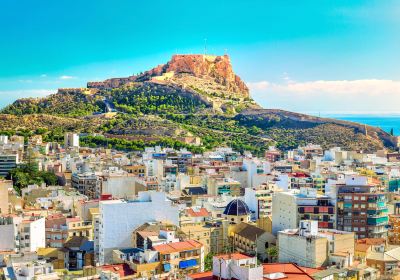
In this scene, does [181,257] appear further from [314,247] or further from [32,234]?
[32,234]

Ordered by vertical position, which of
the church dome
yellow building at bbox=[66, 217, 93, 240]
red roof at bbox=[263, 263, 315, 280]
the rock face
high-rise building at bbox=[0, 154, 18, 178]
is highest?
the rock face

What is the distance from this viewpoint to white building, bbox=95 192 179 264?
29.4 metres

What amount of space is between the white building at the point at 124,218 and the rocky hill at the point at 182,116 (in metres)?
43.6

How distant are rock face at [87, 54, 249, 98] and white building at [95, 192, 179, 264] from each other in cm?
8943

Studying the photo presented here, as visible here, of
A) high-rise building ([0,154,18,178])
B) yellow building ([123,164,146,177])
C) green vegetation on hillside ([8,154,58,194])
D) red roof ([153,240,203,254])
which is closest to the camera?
red roof ([153,240,203,254])

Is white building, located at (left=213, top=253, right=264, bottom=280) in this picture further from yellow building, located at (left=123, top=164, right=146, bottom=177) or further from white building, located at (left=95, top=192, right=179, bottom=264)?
yellow building, located at (left=123, top=164, right=146, bottom=177)

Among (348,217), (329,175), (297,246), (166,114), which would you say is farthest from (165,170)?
(166,114)

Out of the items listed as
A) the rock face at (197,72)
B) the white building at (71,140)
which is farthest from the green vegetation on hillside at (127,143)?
the rock face at (197,72)

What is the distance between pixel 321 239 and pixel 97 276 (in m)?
9.45

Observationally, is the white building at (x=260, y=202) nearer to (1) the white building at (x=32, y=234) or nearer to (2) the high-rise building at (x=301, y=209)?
(2) the high-rise building at (x=301, y=209)

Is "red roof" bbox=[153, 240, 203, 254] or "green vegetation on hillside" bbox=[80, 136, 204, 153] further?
"green vegetation on hillside" bbox=[80, 136, 204, 153]

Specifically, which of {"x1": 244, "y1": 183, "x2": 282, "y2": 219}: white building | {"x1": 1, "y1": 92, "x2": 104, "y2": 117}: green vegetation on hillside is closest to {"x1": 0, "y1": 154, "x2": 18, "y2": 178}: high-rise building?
{"x1": 244, "y1": 183, "x2": 282, "y2": 219}: white building

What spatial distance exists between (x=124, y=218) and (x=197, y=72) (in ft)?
309

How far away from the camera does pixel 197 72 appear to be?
12250 centimetres
